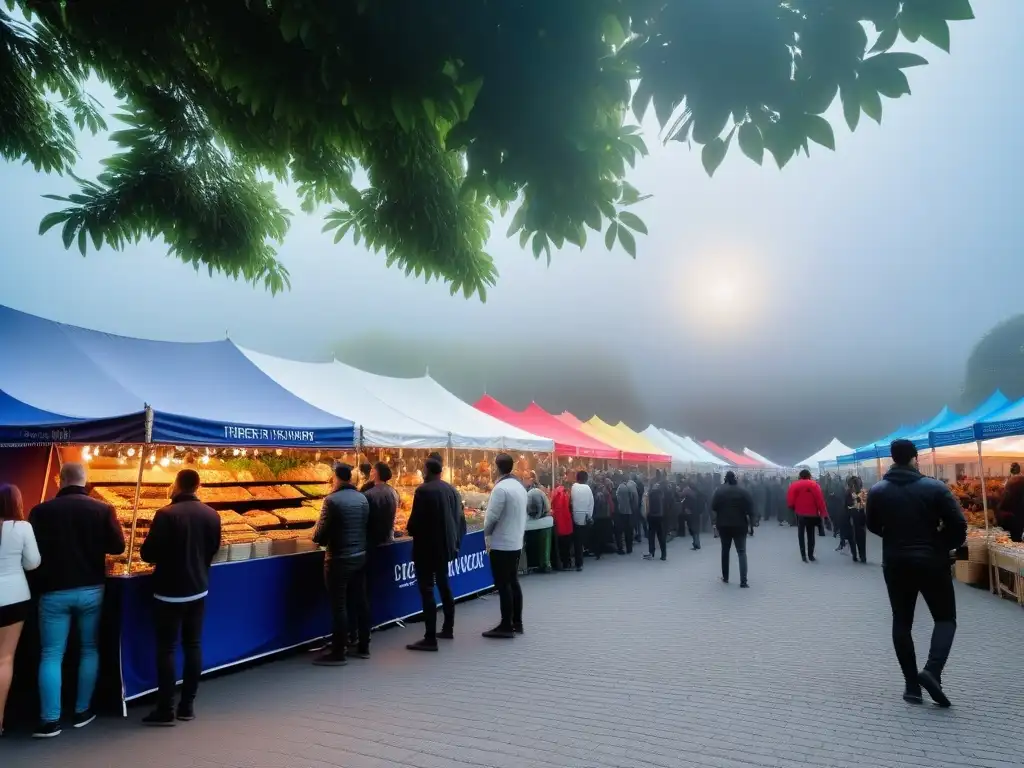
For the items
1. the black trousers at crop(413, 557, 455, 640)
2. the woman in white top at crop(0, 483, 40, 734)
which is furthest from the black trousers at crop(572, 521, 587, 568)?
the woman in white top at crop(0, 483, 40, 734)

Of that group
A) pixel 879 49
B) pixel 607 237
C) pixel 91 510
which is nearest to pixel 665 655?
pixel 607 237

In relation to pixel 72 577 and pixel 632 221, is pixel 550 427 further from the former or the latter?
pixel 632 221

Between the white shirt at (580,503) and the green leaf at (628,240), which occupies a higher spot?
the green leaf at (628,240)

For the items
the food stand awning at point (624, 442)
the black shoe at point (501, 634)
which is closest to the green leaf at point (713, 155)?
the black shoe at point (501, 634)

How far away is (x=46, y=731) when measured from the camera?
4273mm

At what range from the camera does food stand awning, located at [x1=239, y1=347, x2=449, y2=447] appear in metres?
8.89

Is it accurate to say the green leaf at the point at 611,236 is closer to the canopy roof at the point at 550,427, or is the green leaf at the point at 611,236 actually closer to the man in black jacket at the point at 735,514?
the man in black jacket at the point at 735,514

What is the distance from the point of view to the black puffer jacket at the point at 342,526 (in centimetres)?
624

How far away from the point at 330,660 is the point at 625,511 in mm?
10410

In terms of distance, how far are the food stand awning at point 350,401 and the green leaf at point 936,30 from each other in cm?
705

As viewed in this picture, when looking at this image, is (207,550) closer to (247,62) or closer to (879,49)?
(247,62)

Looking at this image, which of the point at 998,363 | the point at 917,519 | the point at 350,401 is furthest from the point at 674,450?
the point at 998,363

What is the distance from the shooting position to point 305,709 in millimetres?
4781

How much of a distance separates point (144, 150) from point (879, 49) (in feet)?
22.3
